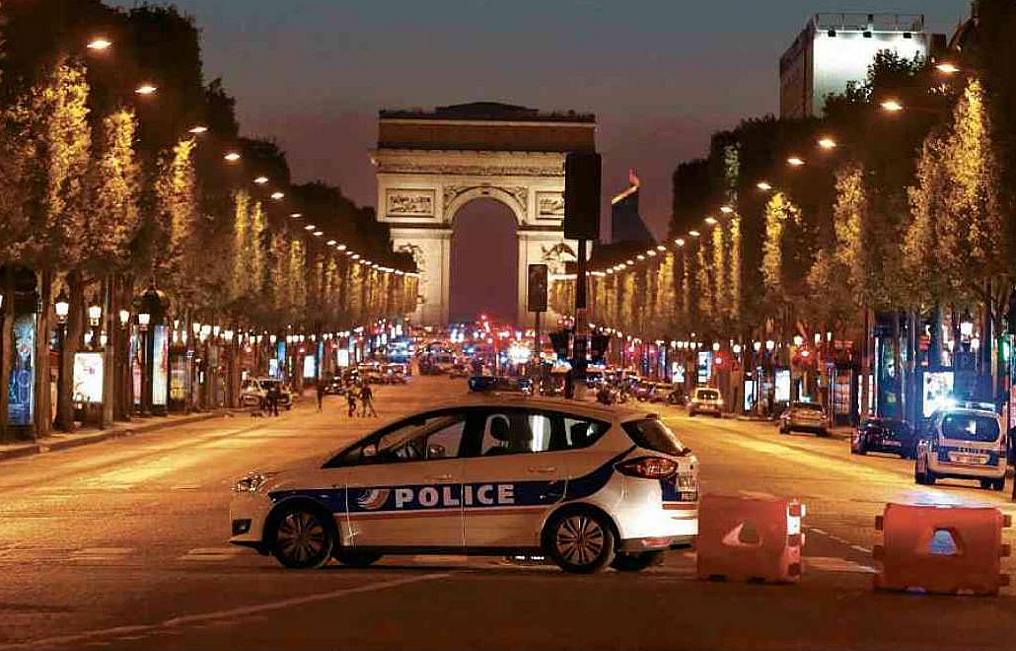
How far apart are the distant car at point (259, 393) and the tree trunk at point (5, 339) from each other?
34.1m

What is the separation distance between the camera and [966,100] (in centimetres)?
5103

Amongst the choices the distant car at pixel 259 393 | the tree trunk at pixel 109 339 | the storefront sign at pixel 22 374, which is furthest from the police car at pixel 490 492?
the distant car at pixel 259 393

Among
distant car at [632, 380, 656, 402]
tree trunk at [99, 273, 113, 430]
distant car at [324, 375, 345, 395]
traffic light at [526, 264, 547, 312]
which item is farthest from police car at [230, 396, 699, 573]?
distant car at [324, 375, 345, 395]

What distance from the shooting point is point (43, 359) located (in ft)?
176

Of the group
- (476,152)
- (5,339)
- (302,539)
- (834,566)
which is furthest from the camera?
(476,152)

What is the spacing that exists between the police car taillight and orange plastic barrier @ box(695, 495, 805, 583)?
45 cm

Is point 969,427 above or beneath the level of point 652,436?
beneath

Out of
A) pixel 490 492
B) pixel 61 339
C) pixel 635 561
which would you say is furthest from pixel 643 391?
pixel 490 492

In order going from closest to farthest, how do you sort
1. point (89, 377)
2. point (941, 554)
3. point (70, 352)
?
point (941, 554) → point (70, 352) → point (89, 377)

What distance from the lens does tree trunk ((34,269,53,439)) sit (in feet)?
176

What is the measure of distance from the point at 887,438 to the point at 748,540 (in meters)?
38.2

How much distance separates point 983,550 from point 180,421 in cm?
5590

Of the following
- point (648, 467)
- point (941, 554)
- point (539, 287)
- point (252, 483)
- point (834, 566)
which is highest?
point (539, 287)

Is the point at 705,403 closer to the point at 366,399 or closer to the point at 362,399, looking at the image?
the point at 362,399
